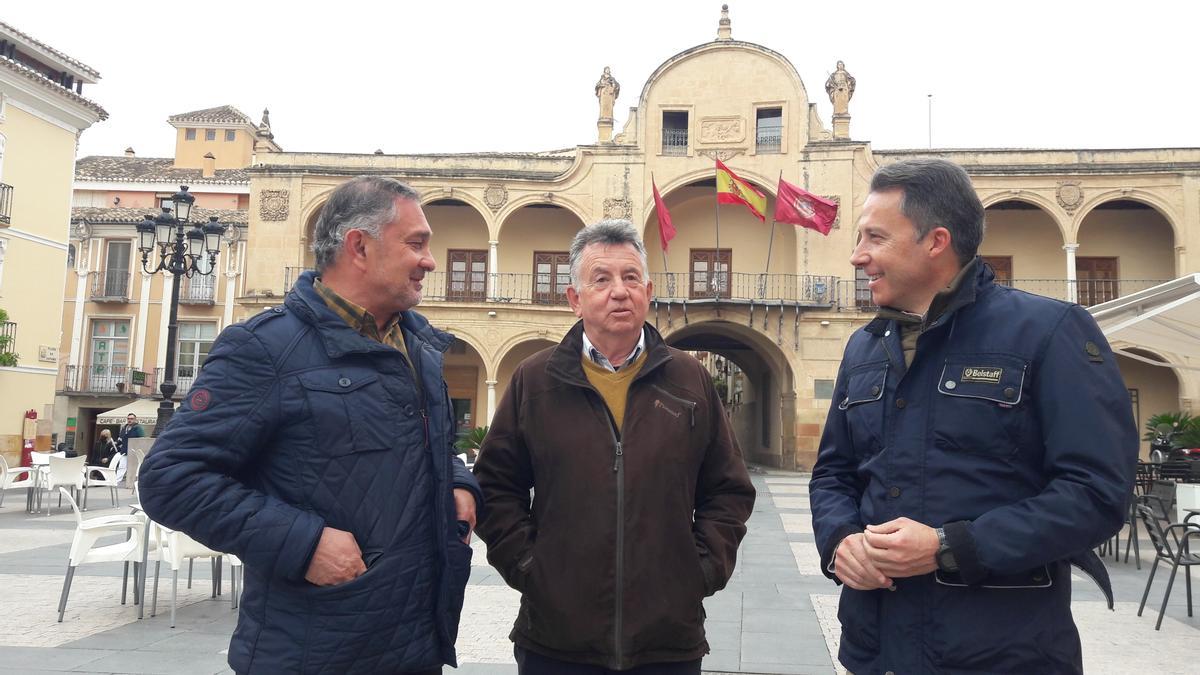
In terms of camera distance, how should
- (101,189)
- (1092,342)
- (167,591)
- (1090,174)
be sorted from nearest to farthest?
(1092,342), (167,591), (1090,174), (101,189)

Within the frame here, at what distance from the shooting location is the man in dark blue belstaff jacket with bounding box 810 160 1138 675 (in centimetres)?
181

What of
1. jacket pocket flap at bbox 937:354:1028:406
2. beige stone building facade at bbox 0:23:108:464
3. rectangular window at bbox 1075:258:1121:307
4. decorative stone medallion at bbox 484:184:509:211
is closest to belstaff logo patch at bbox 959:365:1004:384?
jacket pocket flap at bbox 937:354:1028:406

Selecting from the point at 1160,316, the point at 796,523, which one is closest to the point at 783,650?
the point at 1160,316

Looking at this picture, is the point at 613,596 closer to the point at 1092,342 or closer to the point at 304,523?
the point at 304,523

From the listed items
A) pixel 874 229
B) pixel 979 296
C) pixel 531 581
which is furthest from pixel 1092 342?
pixel 531 581

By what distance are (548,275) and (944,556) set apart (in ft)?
75.8

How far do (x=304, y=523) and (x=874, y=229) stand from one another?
5.32 feet

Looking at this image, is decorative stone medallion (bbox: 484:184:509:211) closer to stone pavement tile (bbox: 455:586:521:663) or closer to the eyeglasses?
stone pavement tile (bbox: 455:586:521:663)

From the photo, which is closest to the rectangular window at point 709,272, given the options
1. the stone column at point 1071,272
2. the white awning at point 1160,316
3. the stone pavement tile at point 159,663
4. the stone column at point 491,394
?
the stone column at point 491,394

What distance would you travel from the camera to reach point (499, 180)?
925 inches

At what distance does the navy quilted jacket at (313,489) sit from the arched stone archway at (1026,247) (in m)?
23.8

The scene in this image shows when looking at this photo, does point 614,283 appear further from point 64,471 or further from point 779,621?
point 64,471

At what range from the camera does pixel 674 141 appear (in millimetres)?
23812

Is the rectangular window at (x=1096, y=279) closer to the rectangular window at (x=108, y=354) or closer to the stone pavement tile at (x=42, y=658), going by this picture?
the stone pavement tile at (x=42, y=658)
